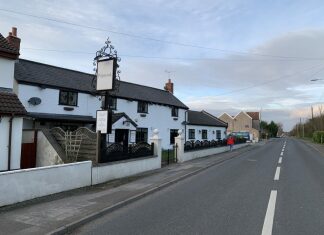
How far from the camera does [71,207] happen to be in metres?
9.02

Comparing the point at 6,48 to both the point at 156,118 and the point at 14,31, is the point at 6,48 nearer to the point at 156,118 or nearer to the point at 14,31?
the point at 14,31

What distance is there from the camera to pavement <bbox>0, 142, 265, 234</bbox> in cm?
721

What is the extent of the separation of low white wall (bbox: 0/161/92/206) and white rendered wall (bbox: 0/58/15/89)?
5.65 metres

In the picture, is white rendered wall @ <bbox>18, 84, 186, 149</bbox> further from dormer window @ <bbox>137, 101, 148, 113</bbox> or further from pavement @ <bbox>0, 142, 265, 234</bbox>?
pavement @ <bbox>0, 142, 265, 234</bbox>

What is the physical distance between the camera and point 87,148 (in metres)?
15.0

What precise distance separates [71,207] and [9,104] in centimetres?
739

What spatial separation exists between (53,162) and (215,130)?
3974cm

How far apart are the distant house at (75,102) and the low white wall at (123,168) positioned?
3.70m

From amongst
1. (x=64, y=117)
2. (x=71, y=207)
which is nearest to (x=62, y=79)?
(x=64, y=117)

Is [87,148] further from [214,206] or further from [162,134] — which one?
[162,134]

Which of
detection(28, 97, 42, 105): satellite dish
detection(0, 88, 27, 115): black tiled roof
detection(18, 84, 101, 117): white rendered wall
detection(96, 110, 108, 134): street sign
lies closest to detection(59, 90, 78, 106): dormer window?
detection(18, 84, 101, 117): white rendered wall

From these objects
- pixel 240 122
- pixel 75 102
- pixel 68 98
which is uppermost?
pixel 240 122

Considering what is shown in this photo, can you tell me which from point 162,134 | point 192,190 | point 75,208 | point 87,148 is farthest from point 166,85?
point 75,208

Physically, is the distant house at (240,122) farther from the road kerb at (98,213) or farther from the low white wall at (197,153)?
the road kerb at (98,213)
